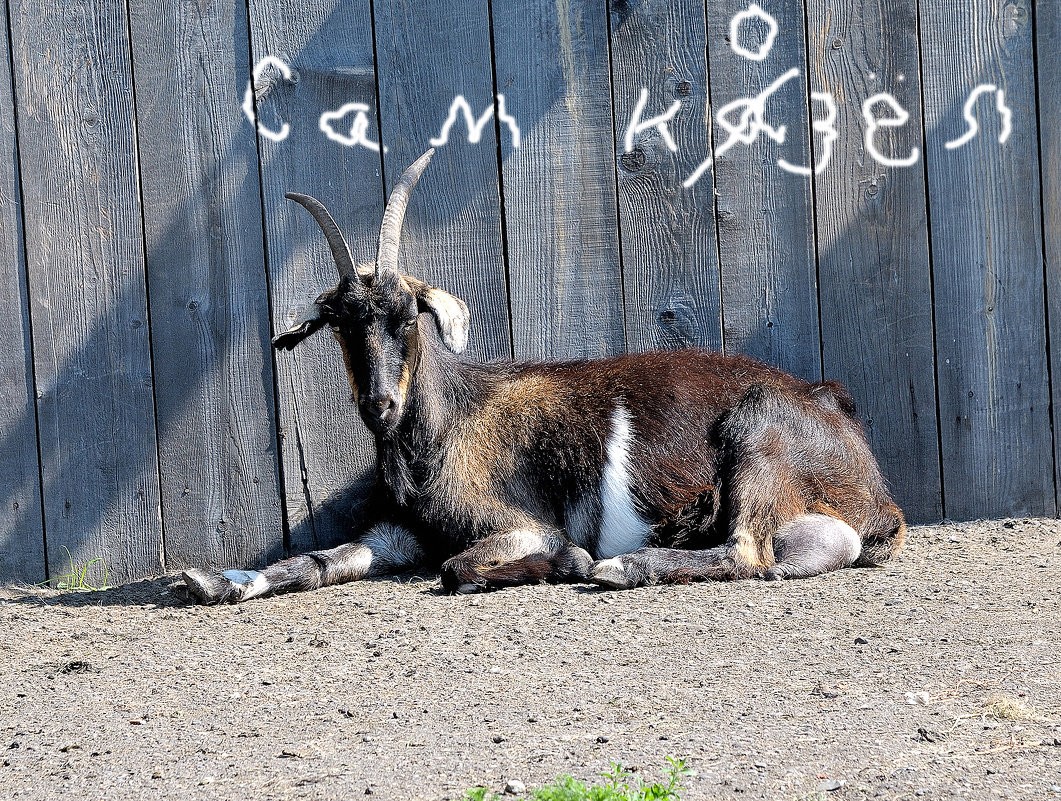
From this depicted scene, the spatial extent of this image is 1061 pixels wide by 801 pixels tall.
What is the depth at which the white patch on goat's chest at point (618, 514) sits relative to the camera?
15.1 ft

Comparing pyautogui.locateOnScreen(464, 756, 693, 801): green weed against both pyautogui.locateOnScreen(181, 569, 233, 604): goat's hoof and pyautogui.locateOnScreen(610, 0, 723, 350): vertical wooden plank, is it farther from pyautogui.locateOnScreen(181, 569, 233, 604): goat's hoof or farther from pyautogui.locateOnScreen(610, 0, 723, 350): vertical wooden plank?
pyautogui.locateOnScreen(610, 0, 723, 350): vertical wooden plank

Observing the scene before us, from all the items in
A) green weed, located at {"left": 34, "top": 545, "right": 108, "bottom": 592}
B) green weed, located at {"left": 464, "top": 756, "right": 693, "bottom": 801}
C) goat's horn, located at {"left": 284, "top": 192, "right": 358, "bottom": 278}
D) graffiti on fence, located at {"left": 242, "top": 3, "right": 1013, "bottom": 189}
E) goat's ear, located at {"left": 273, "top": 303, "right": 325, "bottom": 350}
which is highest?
graffiti on fence, located at {"left": 242, "top": 3, "right": 1013, "bottom": 189}

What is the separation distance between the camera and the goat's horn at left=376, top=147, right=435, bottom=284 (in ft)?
14.4

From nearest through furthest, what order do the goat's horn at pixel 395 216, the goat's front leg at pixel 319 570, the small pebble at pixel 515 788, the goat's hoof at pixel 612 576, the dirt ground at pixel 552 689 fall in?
the small pebble at pixel 515 788 → the dirt ground at pixel 552 689 → the goat's hoof at pixel 612 576 → the goat's front leg at pixel 319 570 → the goat's horn at pixel 395 216

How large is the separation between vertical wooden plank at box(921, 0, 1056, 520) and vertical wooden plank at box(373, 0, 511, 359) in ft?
6.29

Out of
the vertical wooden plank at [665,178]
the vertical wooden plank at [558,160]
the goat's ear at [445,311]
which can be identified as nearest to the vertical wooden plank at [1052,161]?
the vertical wooden plank at [665,178]

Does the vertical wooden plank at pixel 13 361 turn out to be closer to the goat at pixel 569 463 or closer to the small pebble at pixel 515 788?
the goat at pixel 569 463

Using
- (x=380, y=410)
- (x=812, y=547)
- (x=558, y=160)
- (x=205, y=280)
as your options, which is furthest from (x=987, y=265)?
(x=205, y=280)

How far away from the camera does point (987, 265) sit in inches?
193

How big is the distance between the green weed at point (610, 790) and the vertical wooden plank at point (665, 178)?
9.54ft

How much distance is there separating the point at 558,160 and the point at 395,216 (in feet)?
2.81

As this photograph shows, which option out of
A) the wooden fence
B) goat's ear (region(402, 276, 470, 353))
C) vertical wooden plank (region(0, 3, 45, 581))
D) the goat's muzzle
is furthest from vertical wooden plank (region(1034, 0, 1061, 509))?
vertical wooden plank (region(0, 3, 45, 581))

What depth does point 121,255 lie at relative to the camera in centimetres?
482

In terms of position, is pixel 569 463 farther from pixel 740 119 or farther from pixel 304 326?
pixel 740 119
